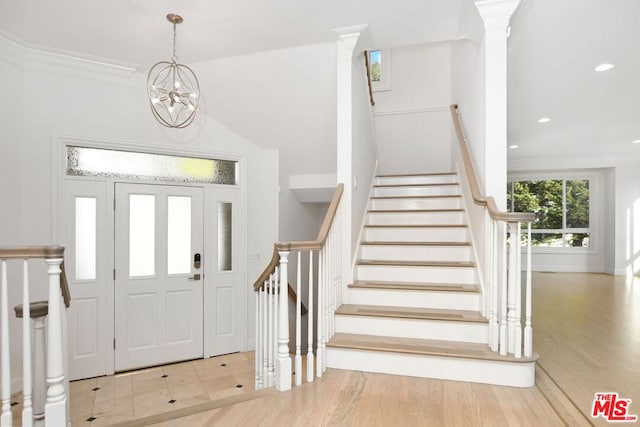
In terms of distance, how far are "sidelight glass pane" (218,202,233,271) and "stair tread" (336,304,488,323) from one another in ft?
6.95

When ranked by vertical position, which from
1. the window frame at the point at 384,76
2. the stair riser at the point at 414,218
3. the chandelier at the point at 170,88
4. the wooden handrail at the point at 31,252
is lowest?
the wooden handrail at the point at 31,252

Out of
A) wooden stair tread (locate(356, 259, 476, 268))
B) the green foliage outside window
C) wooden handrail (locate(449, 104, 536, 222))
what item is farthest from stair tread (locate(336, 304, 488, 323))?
the green foliage outside window

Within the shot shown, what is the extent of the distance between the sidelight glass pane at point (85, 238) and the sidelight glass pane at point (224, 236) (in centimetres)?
136

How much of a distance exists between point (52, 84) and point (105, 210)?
1335 mm

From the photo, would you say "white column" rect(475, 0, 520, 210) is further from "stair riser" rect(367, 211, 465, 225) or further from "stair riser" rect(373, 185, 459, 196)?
"stair riser" rect(373, 185, 459, 196)

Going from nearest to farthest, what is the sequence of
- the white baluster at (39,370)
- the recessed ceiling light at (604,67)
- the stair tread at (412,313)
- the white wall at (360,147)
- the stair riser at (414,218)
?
the white baluster at (39,370) < the stair tread at (412,313) < the white wall at (360,147) < the recessed ceiling light at (604,67) < the stair riser at (414,218)

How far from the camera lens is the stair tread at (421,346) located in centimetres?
231

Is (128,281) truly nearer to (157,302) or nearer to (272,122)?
(157,302)

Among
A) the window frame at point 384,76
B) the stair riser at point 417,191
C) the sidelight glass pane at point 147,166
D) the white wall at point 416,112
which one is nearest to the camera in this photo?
the sidelight glass pane at point 147,166

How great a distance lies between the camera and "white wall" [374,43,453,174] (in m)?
5.96

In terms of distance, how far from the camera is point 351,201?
323 centimetres

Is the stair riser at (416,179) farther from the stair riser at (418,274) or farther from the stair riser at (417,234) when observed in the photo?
the stair riser at (418,274)

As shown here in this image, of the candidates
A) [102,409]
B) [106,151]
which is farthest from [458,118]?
[102,409]

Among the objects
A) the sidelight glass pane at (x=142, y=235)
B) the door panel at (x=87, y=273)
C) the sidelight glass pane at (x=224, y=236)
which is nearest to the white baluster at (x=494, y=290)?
the sidelight glass pane at (x=224, y=236)
